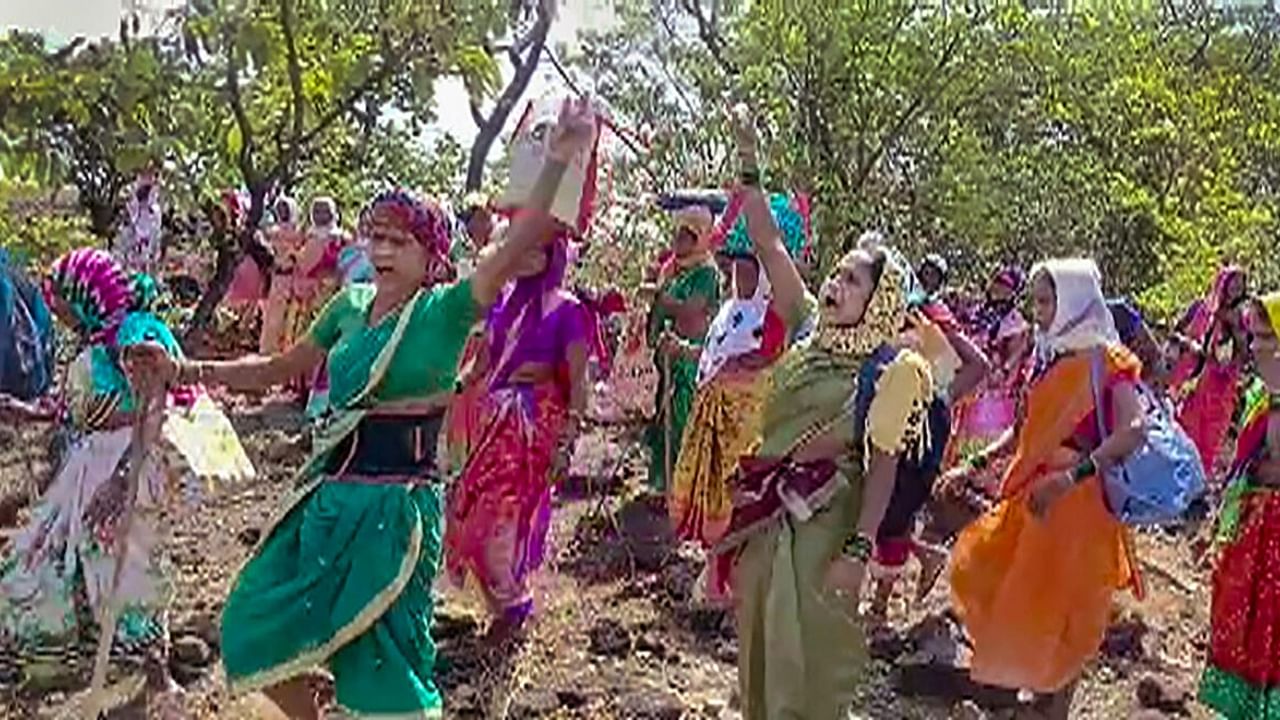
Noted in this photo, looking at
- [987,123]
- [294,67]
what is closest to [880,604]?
[294,67]

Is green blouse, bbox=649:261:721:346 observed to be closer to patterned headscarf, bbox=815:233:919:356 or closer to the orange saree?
the orange saree

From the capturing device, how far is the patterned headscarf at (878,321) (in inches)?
219

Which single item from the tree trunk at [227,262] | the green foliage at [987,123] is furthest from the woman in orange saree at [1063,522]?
the tree trunk at [227,262]

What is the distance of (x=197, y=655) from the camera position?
23.5 feet

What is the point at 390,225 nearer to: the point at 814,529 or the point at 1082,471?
the point at 814,529

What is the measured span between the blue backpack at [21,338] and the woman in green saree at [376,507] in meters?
2.80

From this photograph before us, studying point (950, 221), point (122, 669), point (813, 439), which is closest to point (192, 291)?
point (950, 221)

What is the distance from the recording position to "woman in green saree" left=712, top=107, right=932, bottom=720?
17.9 feet

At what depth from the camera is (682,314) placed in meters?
9.38

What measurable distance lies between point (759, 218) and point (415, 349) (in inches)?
49.7

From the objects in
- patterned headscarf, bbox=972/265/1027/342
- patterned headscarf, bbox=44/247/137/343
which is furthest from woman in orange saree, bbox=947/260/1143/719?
patterned headscarf, bbox=972/265/1027/342

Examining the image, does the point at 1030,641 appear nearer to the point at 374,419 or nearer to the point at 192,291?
the point at 374,419

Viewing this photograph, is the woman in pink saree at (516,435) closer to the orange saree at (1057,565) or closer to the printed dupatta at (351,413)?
the orange saree at (1057,565)

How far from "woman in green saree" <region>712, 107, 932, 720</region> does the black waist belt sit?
44.2 inches
